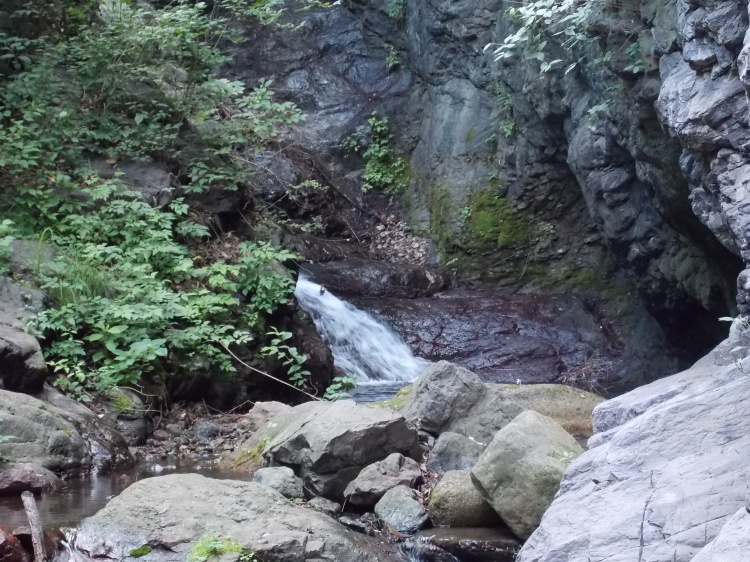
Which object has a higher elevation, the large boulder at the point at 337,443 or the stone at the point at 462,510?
the large boulder at the point at 337,443

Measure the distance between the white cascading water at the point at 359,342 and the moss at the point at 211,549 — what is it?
6.29 metres

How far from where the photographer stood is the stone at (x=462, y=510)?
5070 millimetres

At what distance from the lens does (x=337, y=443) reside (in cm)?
548

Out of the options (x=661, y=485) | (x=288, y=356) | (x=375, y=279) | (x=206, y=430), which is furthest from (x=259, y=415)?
(x=375, y=279)

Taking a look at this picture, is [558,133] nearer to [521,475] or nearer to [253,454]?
[253,454]

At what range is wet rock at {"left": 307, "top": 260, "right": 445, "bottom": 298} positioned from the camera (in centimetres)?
1295

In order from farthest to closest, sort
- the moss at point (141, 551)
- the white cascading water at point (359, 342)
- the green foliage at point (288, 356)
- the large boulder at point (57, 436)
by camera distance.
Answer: the white cascading water at point (359, 342)
the green foliage at point (288, 356)
the large boulder at point (57, 436)
the moss at point (141, 551)

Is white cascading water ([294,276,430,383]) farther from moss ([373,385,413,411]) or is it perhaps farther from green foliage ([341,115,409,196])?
green foliage ([341,115,409,196])

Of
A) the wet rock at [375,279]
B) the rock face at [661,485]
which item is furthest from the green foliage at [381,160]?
the rock face at [661,485]

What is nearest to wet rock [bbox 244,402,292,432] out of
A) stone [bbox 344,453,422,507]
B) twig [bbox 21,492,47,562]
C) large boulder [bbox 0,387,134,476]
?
large boulder [bbox 0,387,134,476]

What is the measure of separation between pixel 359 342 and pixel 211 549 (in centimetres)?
721

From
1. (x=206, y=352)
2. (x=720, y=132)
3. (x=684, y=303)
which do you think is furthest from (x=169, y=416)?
(x=684, y=303)

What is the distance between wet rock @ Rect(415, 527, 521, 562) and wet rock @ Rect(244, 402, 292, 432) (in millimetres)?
2733

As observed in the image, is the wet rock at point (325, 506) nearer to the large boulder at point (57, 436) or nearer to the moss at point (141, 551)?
the moss at point (141, 551)
